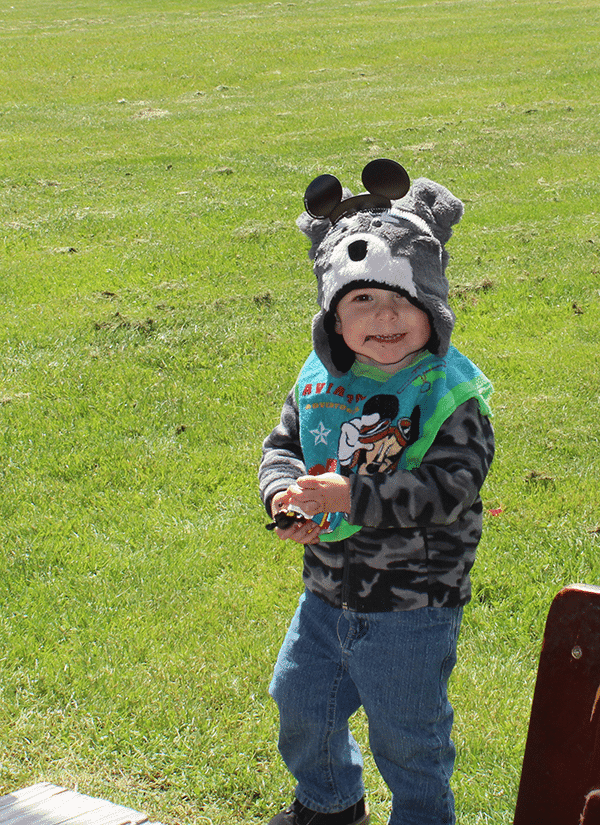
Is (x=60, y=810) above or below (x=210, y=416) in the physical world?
below

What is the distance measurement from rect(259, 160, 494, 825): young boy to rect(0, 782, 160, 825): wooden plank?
62cm

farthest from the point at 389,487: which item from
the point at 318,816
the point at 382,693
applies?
the point at 318,816

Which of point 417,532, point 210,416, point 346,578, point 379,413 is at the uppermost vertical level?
point 379,413

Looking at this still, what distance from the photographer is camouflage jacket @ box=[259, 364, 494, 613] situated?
212 cm

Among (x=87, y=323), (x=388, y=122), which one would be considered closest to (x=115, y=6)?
(x=388, y=122)

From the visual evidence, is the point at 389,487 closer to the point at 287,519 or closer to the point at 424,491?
the point at 424,491

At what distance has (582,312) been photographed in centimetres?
659

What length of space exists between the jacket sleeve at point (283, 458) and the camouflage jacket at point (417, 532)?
0.20 meters

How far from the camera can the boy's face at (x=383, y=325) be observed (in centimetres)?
221

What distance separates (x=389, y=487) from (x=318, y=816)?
99 centimetres

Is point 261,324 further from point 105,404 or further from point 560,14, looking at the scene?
point 560,14

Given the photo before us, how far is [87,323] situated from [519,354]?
9.79ft

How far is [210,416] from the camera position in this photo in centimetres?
532

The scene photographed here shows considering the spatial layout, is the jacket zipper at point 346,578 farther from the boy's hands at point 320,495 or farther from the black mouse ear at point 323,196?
the black mouse ear at point 323,196
